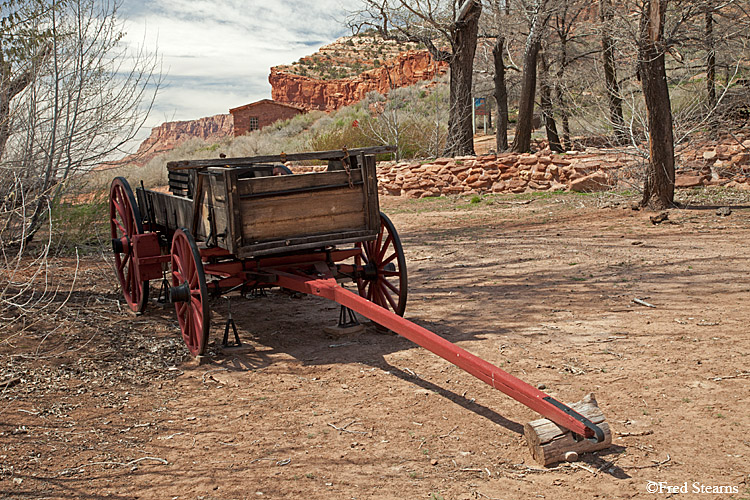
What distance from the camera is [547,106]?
2188cm

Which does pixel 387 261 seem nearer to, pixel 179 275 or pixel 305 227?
pixel 305 227

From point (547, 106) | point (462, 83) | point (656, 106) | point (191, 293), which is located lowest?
point (191, 293)

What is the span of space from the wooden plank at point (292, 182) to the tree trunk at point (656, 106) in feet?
23.7

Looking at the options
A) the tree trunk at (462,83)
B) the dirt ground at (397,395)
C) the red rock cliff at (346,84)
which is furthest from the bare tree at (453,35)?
the red rock cliff at (346,84)

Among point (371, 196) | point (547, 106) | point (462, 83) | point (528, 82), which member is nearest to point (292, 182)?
point (371, 196)

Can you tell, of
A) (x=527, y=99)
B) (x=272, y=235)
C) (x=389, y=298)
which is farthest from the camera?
(x=527, y=99)

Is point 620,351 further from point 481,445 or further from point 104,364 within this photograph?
point 104,364

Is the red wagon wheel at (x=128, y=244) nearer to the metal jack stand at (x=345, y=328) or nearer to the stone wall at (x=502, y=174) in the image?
the metal jack stand at (x=345, y=328)

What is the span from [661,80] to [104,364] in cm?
935

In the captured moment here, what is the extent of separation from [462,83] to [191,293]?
13654 mm

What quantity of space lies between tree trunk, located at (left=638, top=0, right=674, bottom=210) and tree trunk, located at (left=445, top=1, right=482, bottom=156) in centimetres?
676

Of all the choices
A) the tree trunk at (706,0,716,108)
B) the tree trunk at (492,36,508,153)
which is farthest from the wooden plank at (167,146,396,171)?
the tree trunk at (492,36,508,153)

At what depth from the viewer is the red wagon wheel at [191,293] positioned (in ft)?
15.4

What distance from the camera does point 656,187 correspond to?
35.4ft
